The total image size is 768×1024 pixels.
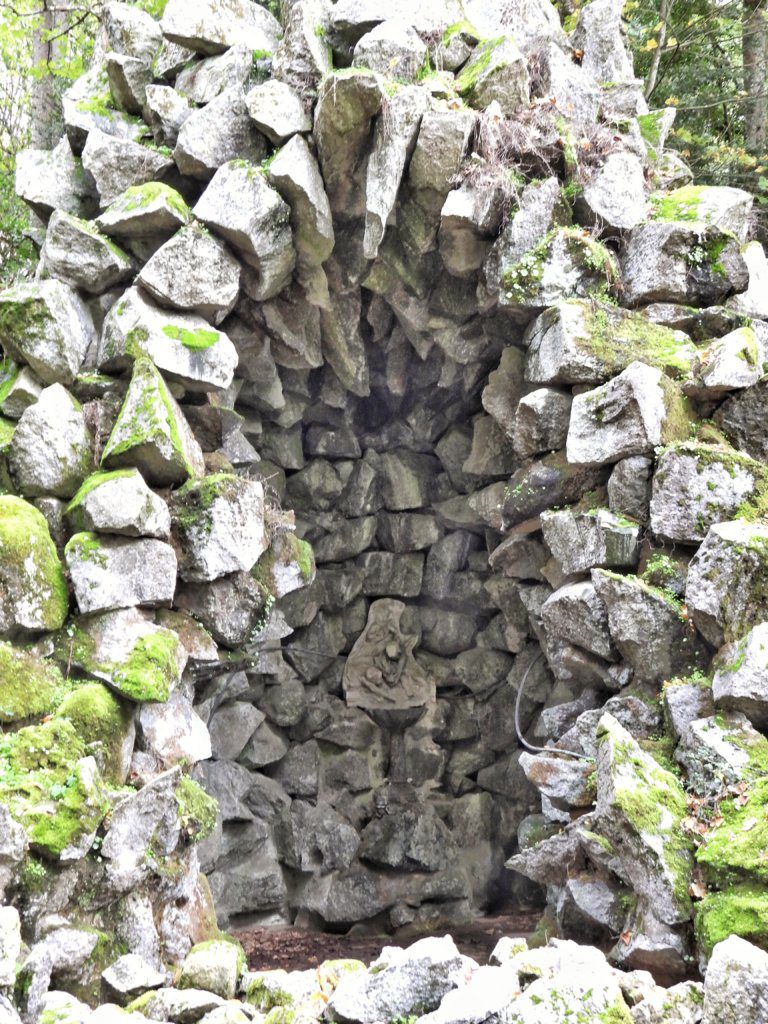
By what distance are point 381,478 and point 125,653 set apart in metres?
5.45

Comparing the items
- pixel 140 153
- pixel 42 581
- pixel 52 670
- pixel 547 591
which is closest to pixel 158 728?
pixel 52 670

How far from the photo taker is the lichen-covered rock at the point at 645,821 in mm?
5301

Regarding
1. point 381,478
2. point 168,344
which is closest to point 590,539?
point 168,344

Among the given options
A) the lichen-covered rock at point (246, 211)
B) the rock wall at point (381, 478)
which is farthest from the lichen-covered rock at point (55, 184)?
the lichen-covered rock at point (246, 211)

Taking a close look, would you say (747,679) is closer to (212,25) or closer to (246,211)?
(246,211)

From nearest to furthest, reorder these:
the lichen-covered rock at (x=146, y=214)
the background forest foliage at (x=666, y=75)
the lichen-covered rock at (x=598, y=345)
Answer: the lichen-covered rock at (x=598, y=345)
the lichen-covered rock at (x=146, y=214)
the background forest foliage at (x=666, y=75)

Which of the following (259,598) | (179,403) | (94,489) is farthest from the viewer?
(179,403)

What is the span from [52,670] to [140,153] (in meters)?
5.13

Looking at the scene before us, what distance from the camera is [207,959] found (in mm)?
5227

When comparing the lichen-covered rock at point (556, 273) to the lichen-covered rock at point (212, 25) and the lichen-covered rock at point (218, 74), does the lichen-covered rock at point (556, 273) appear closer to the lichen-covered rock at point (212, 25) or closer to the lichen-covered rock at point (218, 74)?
the lichen-covered rock at point (218, 74)

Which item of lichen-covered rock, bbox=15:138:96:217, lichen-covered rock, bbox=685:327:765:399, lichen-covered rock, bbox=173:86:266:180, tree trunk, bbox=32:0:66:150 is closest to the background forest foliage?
tree trunk, bbox=32:0:66:150

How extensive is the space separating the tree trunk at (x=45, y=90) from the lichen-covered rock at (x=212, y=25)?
228 centimetres

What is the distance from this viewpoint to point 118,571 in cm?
659

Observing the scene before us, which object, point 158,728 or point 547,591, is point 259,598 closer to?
point 158,728
